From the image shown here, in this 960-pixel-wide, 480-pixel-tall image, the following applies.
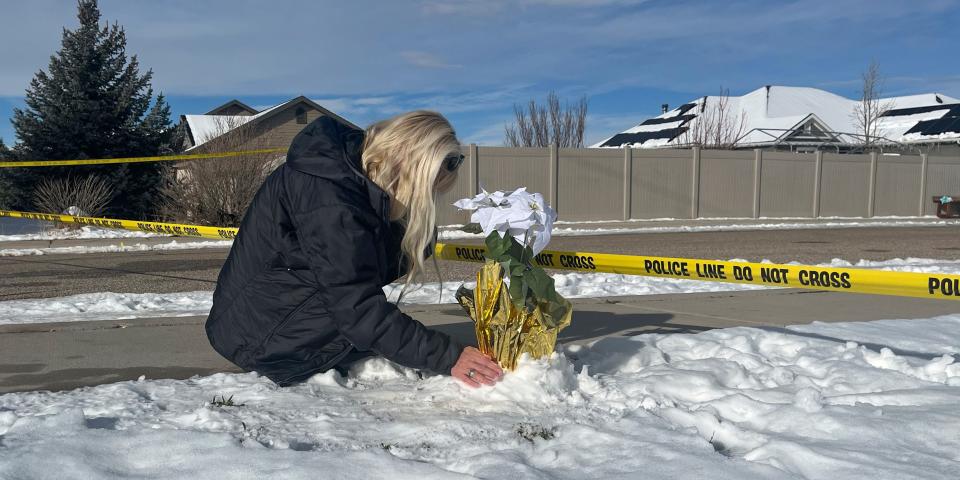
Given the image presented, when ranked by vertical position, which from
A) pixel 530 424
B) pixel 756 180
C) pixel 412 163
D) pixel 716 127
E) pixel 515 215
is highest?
pixel 716 127

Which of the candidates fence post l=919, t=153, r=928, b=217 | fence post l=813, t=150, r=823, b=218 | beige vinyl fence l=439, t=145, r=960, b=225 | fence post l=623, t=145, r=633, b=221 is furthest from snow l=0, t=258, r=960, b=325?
fence post l=919, t=153, r=928, b=217

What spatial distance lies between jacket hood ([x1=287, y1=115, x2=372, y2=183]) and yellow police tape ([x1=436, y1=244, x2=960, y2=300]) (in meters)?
1.34

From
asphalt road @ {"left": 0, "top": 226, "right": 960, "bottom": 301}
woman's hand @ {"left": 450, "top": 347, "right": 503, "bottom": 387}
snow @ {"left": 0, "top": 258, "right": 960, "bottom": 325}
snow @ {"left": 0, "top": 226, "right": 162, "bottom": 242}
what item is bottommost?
asphalt road @ {"left": 0, "top": 226, "right": 960, "bottom": 301}

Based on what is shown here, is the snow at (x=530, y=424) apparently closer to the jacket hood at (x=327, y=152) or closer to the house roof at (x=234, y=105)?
the jacket hood at (x=327, y=152)

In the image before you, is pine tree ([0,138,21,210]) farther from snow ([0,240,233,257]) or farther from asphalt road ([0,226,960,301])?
snow ([0,240,233,257])

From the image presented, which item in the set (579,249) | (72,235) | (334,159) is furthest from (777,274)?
(72,235)

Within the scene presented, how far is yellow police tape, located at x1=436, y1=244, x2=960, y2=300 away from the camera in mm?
3156

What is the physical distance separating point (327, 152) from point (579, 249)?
34.0 ft

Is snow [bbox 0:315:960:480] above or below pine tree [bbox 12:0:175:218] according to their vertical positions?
below

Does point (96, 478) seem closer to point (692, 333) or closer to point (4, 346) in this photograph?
point (4, 346)

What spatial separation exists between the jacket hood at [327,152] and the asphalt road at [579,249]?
1996mm

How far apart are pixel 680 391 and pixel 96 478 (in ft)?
7.08

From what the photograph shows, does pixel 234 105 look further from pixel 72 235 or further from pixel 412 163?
pixel 412 163

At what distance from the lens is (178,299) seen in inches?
237
